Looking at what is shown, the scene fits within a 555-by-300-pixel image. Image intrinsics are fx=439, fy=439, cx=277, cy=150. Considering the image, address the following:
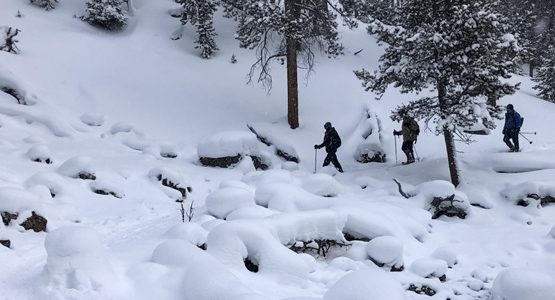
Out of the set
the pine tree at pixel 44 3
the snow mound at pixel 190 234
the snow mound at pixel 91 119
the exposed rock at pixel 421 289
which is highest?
the pine tree at pixel 44 3

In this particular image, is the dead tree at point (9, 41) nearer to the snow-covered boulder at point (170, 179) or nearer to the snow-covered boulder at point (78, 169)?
the snow-covered boulder at point (78, 169)

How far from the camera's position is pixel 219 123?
1753 centimetres

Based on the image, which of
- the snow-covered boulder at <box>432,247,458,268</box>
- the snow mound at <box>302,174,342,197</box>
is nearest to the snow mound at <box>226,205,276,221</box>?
the snow mound at <box>302,174,342,197</box>

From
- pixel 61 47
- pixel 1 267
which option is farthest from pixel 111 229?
pixel 61 47

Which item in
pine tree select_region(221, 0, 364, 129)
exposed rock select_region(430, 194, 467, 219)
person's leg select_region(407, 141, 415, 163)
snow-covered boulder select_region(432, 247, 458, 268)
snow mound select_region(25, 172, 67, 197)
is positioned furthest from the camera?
pine tree select_region(221, 0, 364, 129)

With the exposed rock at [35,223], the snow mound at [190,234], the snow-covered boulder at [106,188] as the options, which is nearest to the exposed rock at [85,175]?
the snow-covered boulder at [106,188]

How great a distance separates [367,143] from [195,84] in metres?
8.71

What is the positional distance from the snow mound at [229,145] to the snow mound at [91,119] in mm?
4132

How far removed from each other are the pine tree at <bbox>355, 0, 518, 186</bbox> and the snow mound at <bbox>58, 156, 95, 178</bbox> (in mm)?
8192

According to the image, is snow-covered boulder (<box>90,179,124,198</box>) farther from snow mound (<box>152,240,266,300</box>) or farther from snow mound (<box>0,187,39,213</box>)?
snow mound (<box>152,240,266,300</box>)

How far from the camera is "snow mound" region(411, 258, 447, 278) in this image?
23.1ft

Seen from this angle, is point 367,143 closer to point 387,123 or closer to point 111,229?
point 387,123

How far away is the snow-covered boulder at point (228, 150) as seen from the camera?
1423 centimetres

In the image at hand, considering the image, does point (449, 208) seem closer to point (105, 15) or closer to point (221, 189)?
point (221, 189)
